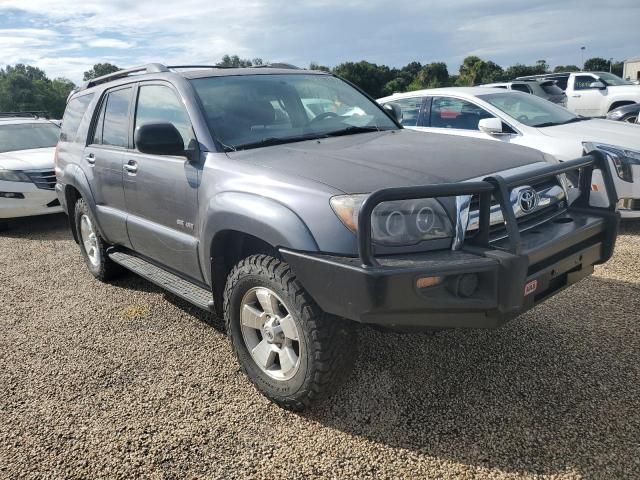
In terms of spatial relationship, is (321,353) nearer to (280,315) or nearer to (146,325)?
(280,315)

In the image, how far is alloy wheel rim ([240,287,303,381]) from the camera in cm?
268

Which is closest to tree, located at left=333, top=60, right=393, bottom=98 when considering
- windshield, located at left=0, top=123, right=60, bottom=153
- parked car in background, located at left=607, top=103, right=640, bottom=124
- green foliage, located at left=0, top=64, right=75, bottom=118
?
green foliage, located at left=0, top=64, right=75, bottom=118

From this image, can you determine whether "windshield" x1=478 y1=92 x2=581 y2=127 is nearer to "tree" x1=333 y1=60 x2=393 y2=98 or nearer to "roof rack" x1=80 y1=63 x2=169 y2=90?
"roof rack" x1=80 y1=63 x2=169 y2=90

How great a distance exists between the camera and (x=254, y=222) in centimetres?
260

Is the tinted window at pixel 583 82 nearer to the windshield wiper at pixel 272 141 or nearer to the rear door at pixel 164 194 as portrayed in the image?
the windshield wiper at pixel 272 141

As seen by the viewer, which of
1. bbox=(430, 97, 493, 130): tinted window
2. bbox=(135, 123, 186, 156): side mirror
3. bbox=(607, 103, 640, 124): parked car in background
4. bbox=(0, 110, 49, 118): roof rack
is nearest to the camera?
bbox=(135, 123, 186, 156): side mirror

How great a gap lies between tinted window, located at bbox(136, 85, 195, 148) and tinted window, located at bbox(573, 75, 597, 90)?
1346cm

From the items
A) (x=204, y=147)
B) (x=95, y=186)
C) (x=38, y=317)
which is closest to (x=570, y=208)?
(x=204, y=147)

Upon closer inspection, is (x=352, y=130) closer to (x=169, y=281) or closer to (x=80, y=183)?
(x=169, y=281)

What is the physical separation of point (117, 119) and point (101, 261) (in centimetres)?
133

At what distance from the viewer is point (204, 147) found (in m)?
3.11

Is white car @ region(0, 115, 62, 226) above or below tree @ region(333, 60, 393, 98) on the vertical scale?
below

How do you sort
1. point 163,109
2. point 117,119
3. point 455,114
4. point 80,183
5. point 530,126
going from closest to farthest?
point 163,109 < point 117,119 < point 80,183 < point 530,126 < point 455,114

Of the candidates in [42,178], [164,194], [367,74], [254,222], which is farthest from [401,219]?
[367,74]
